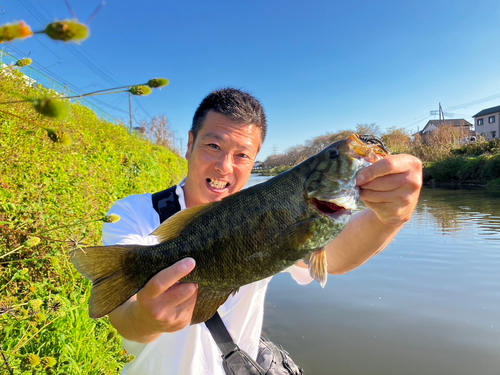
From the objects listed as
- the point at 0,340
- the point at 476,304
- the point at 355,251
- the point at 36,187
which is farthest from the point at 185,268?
the point at 476,304

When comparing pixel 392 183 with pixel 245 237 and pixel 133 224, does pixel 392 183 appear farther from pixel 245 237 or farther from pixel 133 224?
pixel 133 224

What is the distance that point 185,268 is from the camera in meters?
1.92

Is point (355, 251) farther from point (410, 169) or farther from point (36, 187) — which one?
point (36, 187)

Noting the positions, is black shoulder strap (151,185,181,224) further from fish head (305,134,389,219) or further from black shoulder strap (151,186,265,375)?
fish head (305,134,389,219)

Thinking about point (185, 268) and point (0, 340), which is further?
point (0, 340)

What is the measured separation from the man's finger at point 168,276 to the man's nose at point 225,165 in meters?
1.28

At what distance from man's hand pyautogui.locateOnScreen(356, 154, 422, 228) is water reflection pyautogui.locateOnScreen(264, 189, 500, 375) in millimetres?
4032

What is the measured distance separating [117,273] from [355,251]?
6.77 feet

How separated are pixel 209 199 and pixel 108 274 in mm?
1406

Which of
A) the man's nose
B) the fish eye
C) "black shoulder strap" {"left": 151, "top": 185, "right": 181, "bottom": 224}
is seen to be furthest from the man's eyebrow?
the fish eye

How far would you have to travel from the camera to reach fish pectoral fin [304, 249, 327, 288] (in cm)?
221

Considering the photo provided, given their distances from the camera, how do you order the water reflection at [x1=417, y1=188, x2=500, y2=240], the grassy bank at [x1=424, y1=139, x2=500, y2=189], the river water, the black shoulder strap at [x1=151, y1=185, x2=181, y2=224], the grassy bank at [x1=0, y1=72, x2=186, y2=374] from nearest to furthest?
the grassy bank at [x1=0, y1=72, x2=186, y2=374] < the black shoulder strap at [x1=151, y1=185, x2=181, y2=224] < the river water < the water reflection at [x1=417, y1=188, x2=500, y2=240] < the grassy bank at [x1=424, y1=139, x2=500, y2=189]

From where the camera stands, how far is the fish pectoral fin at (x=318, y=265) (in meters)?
2.21

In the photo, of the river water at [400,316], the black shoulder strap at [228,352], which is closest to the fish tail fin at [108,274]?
the black shoulder strap at [228,352]
